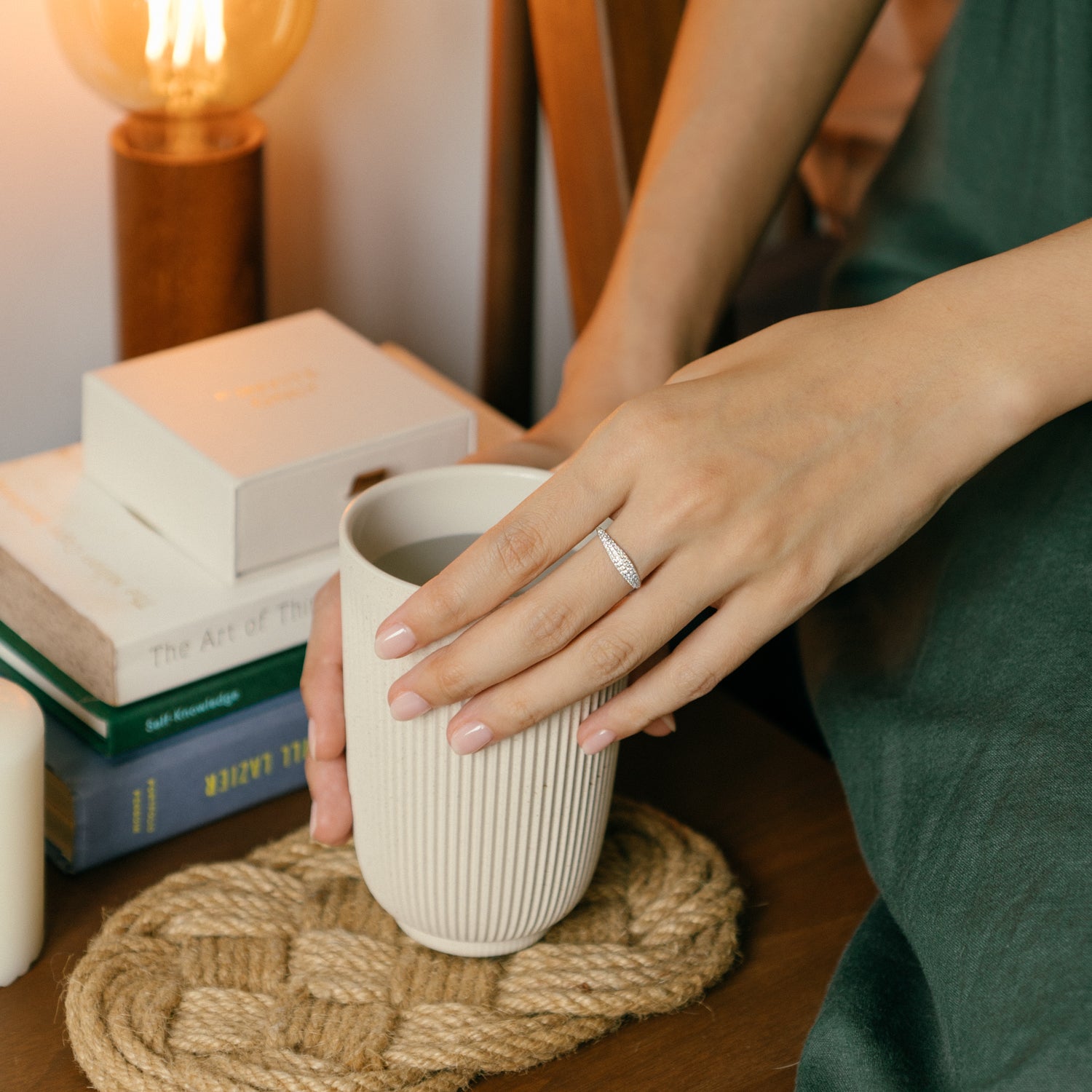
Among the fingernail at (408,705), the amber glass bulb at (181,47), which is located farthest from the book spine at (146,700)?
the amber glass bulb at (181,47)

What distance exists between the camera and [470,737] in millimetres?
496

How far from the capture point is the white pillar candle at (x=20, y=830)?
56cm

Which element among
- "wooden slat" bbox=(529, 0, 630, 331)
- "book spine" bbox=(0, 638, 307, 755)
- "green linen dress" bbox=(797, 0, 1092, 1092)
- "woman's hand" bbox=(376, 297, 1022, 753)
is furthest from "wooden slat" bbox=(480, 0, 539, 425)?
"woman's hand" bbox=(376, 297, 1022, 753)

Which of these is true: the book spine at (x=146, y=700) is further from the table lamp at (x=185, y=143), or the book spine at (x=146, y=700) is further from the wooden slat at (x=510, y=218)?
the wooden slat at (x=510, y=218)

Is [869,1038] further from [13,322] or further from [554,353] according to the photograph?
[554,353]

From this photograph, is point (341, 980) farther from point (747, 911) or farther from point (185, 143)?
point (185, 143)

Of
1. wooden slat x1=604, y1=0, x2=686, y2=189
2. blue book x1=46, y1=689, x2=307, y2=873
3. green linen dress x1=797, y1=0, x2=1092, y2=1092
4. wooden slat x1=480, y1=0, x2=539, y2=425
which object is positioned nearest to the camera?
green linen dress x1=797, y1=0, x2=1092, y2=1092

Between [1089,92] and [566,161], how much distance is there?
39cm

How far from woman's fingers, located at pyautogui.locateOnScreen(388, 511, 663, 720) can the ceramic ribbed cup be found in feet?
0.06

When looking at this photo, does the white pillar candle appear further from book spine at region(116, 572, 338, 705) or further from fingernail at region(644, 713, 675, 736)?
fingernail at region(644, 713, 675, 736)

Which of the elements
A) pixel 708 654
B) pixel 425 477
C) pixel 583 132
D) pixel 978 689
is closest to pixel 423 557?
pixel 425 477

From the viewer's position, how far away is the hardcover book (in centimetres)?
65

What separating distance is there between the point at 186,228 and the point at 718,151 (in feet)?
1.08

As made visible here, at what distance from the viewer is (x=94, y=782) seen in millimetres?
650
